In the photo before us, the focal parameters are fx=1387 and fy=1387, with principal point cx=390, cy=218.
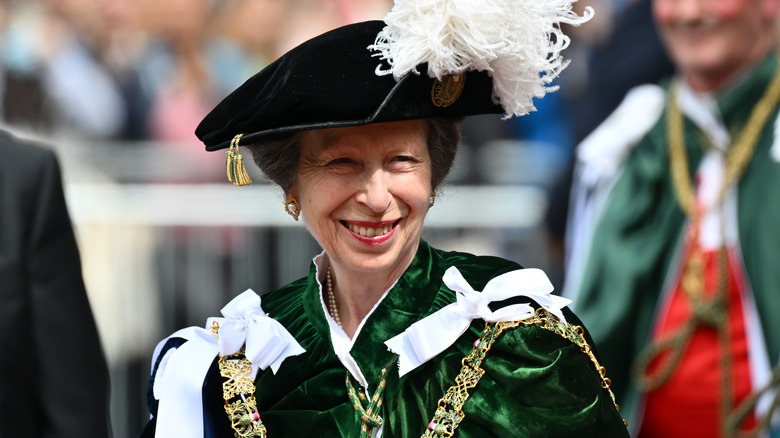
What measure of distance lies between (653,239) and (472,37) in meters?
2.78

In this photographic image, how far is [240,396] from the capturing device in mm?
3184

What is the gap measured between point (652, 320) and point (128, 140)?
9.86 feet

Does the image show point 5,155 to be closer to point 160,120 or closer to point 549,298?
point 549,298

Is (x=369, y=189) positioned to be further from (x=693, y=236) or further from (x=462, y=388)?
(x=693, y=236)

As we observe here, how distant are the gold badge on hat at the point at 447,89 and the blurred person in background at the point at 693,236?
2.35 meters

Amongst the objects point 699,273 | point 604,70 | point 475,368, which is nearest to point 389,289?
point 475,368

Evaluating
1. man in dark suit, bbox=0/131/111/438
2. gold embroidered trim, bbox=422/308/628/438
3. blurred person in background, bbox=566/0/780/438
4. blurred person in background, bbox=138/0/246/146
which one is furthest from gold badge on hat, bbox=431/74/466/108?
blurred person in background, bbox=138/0/246/146

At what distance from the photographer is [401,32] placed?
9.78 feet

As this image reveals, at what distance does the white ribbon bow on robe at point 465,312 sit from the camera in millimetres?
3068

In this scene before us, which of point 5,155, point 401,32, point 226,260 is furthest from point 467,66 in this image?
point 226,260

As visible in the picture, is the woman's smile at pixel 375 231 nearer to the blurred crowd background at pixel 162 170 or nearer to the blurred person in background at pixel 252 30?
the blurred crowd background at pixel 162 170

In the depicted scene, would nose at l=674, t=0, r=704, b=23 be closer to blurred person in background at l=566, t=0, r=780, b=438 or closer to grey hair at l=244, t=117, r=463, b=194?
blurred person in background at l=566, t=0, r=780, b=438

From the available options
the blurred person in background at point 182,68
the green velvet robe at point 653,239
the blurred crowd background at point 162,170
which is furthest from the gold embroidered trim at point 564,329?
the blurred person in background at point 182,68

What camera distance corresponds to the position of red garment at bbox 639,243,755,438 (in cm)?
507
